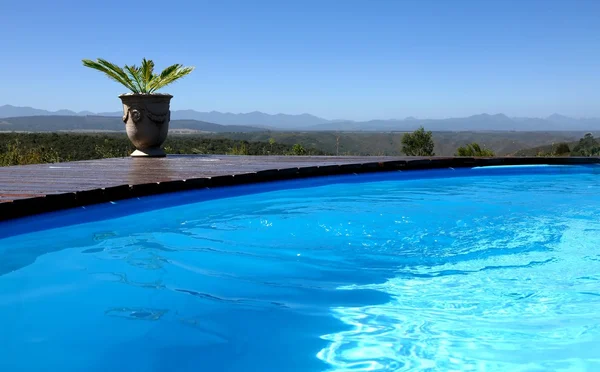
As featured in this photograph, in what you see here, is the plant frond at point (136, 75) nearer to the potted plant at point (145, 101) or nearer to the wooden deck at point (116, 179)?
the potted plant at point (145, 101)

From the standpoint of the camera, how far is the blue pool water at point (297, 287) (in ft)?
8.07

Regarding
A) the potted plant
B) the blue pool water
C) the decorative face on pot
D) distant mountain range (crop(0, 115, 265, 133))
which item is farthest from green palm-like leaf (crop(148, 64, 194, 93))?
distant mountain range (crop(0, 115, 265, 133))

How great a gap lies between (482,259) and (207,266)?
2.10m

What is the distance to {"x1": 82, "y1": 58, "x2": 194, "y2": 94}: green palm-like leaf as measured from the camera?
10.3 meters

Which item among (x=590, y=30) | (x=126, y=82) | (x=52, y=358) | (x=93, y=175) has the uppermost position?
(x=590, y=30)

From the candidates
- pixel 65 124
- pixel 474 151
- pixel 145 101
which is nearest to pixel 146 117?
pixel 145 101

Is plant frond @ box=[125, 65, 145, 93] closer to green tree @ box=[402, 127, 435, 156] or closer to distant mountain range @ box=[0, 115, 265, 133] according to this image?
green tree @ box=[402, 127, 435, 156]

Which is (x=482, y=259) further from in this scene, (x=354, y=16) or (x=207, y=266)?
(x=354, y=16)

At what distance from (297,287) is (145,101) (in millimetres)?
7385

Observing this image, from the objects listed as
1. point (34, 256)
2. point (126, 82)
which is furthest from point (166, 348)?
point (126, 82)

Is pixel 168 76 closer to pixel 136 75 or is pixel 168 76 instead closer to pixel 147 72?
pixel 147 72

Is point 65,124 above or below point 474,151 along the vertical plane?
above

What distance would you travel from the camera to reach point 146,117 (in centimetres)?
998

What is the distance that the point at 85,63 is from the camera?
399 inches
